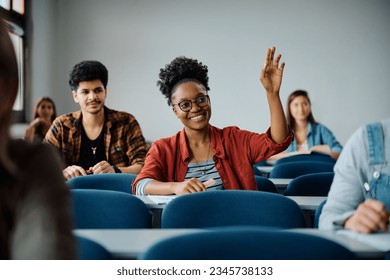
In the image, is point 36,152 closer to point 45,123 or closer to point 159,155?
point 159,155

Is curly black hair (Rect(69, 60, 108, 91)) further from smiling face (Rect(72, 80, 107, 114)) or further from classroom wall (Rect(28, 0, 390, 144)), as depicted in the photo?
classroom wall (Rect(28, 0, 390, 144))

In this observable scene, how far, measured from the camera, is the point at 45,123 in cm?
434

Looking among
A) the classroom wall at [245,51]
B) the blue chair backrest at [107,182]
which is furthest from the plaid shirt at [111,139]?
the classroom wall at [245,51]

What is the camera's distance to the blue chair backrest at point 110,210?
1.58m

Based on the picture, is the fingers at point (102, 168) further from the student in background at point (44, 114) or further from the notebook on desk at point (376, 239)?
the student in background at point (44, 114)

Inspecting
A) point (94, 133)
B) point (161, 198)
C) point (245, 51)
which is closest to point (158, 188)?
point (161, 198)

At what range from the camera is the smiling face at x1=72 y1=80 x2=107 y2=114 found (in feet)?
8.89

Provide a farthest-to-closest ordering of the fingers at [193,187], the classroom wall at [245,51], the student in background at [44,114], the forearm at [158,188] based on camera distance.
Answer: the classroom wall at [245,51] → the student in background at [44,114] → the forearm at [158,188] → the fingers at [193,187]

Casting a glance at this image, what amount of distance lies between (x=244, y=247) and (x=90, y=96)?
1965 mm

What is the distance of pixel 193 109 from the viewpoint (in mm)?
2012

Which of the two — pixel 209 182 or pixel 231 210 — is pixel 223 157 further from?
pixel 231 210

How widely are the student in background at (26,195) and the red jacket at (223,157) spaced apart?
1.34 m

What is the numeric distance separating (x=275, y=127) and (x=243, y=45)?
3.32 m
